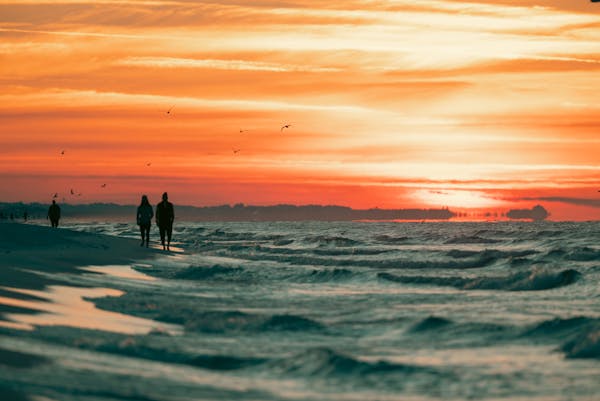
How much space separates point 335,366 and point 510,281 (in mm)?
14863

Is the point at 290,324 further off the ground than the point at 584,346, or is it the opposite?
the point at 584,346

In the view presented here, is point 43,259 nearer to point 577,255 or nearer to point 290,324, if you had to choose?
point 290,324

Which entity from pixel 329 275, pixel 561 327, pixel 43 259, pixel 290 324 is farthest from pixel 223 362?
pixel 329 275

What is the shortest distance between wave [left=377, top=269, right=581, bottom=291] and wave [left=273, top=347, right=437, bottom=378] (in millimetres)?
12679

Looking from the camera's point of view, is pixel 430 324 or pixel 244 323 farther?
pixel 244 323

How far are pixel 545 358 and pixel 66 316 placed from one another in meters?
7.57

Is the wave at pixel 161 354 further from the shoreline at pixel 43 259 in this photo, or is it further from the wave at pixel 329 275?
the wave at pixel 329 275

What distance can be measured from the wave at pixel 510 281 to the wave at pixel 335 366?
12679 millimetres

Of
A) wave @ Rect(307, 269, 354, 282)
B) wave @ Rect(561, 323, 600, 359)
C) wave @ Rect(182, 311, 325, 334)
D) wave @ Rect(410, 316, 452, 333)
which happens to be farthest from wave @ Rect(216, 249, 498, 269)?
wave @ Rect(561, 323, 600, 359)

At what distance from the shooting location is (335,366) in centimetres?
1150

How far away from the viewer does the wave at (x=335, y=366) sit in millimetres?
11305

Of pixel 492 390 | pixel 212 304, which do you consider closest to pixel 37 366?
pixel 492 390

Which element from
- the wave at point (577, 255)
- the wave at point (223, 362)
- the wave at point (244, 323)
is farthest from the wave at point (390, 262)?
the wave at point (223, 362)

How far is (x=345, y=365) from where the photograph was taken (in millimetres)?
11570
